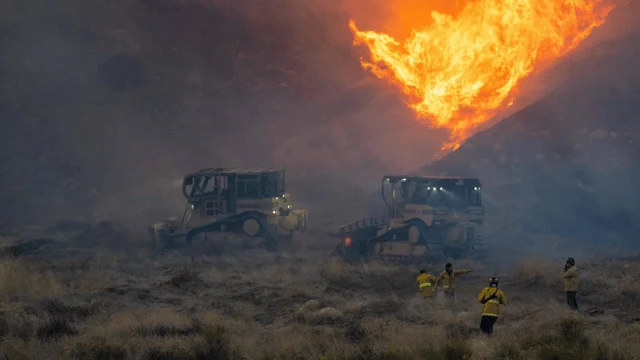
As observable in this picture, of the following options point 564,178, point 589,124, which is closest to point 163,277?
point 564,178

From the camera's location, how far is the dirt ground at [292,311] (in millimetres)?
12734

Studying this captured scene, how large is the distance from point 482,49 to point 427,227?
22761 mm

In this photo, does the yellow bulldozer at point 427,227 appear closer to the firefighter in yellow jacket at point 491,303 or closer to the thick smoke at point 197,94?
the firefighter in yellow jacket at point 491,303

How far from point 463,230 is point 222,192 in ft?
36.8

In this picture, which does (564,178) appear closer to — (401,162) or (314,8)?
(401,162)

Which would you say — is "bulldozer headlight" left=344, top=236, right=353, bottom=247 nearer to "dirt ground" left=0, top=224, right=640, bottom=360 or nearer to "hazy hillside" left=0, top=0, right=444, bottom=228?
"dirt ground" left=0, top=224, right=640, bottom=360

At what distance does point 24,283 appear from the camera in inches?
806

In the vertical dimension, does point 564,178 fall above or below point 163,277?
above

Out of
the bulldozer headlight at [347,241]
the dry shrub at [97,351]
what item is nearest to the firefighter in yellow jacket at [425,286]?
the dry shrub at [97,351]

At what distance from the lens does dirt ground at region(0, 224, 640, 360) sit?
12734 mm

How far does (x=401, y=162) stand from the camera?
62.6 m

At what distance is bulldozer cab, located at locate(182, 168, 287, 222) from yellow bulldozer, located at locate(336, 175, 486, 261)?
4.54 m

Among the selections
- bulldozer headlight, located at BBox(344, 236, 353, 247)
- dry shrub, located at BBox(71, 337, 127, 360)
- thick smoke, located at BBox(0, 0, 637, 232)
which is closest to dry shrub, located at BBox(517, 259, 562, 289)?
bulldozer headlight, located at BBox(344, 236, 353, 247)

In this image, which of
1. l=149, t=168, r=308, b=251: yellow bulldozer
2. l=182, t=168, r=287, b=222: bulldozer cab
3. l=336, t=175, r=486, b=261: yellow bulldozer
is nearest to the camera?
l=336, t=175, r=486, b=261: yellow bulldozer
